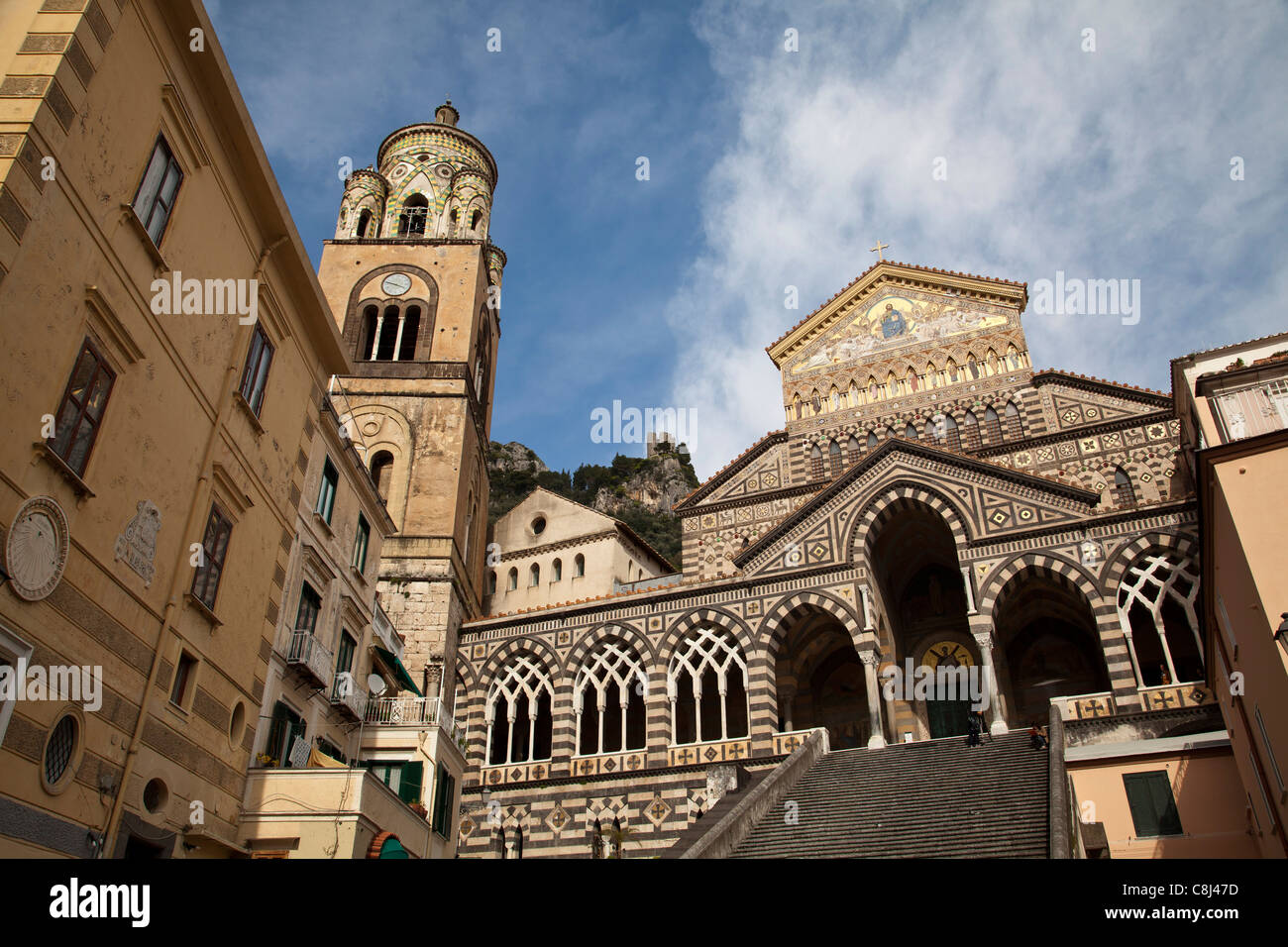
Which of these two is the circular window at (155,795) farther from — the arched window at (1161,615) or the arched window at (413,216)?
the arched window at (413,216)

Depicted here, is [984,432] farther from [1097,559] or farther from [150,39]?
[150,39]

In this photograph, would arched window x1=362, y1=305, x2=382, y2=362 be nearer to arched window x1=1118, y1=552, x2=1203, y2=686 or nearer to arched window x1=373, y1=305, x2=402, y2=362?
arched window x1=373, y1=305, x2=402, y2=362

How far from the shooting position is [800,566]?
87.8ft

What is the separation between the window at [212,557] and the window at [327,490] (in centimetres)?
370

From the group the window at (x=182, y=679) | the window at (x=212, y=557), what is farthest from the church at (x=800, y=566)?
the window at (x=182, y=679)

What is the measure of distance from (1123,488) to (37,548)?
28686 mm

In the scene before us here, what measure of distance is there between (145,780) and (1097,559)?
851 inches

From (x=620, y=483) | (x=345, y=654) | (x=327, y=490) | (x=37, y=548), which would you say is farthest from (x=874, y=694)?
(x=620, y=483)

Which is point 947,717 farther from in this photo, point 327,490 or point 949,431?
point 327,490

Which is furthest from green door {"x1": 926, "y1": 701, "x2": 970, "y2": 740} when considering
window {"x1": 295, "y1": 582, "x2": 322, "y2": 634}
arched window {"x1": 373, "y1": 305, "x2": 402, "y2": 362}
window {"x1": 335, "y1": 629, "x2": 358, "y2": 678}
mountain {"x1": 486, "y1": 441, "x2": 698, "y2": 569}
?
mountain {"x1": 486, "y1": 441, "x2": 698, "y2": 569}

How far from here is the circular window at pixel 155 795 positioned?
441 inches

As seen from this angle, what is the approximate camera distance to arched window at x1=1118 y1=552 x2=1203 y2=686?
22.6 meters

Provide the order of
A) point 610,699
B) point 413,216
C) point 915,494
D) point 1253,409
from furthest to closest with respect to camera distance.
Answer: point 413,216, point 610,699, point 915,494, point 1253,409

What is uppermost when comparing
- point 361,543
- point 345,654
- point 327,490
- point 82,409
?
point 327,490
